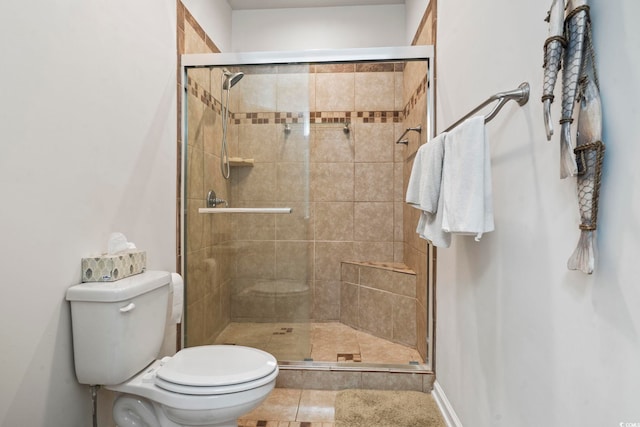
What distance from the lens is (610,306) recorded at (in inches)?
26.9

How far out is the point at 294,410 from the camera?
6.01ft

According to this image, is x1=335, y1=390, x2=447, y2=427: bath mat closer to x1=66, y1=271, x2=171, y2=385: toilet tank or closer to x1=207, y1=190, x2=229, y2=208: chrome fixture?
x1=66, y1=271, x2=171, y2=385: toilet tank

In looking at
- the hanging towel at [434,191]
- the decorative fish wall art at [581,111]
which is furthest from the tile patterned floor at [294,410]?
the decorative fish wall art at [581,111]

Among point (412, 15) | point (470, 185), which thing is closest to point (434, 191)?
point (470, 185)

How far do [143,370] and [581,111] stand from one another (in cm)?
162

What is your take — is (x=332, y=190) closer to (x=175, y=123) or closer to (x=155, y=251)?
(x=175, y=123)

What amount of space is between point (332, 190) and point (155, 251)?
67.8 inches

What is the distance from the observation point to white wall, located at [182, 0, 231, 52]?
229cm

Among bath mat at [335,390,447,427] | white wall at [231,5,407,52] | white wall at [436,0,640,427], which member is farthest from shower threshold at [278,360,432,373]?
white wall at [231,5,407,52]

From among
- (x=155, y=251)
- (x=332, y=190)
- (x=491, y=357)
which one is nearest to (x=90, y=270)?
(x=155, y=251)

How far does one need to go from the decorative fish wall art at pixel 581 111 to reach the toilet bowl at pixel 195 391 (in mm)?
1103

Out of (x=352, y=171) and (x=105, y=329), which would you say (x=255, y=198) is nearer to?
(x=105, y=329)

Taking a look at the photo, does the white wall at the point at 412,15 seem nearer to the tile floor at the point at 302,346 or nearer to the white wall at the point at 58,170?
the white wall at the point at 58,170

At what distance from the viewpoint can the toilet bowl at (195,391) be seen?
122 cm
